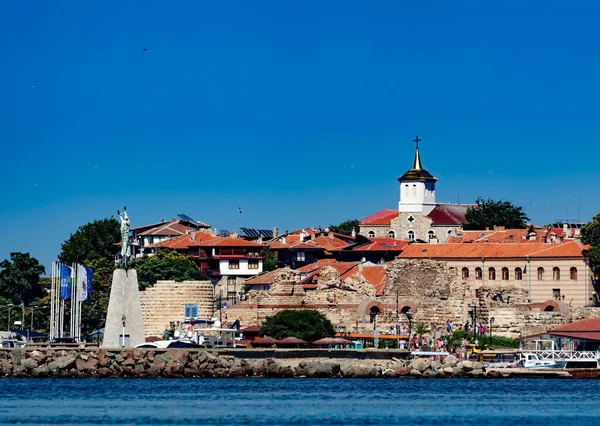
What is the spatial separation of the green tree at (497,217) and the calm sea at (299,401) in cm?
5914

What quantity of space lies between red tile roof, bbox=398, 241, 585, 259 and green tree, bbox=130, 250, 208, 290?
508 inches

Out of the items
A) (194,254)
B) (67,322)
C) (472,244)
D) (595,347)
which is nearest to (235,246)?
(194,254)

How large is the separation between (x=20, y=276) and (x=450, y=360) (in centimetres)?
4815

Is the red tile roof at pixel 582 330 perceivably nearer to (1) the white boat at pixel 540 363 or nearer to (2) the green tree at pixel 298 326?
(1) the white boat at pixel 540 363

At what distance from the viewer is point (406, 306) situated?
301 ft

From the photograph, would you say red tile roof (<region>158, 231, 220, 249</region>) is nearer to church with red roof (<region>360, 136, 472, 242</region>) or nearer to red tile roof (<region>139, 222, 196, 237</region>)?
red tile roof (<region>139, 222, 196, 237</region>)

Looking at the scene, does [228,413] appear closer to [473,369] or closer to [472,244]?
[473,369]

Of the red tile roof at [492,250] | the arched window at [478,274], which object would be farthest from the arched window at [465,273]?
the red tile roof at [492,250]

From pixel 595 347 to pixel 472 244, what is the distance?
26823mm

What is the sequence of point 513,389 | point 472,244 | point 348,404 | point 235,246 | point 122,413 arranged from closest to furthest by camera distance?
point 122,413
point 348,404
point 513,389
point 472,244
point 235,246

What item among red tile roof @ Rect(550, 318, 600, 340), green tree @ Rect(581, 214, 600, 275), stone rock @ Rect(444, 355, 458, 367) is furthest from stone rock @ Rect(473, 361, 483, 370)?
green tree @ Rect(581, 214, 600, 275)

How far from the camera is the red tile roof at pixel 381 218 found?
448ft

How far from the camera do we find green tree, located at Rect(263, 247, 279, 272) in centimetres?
11938

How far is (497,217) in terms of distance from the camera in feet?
433
